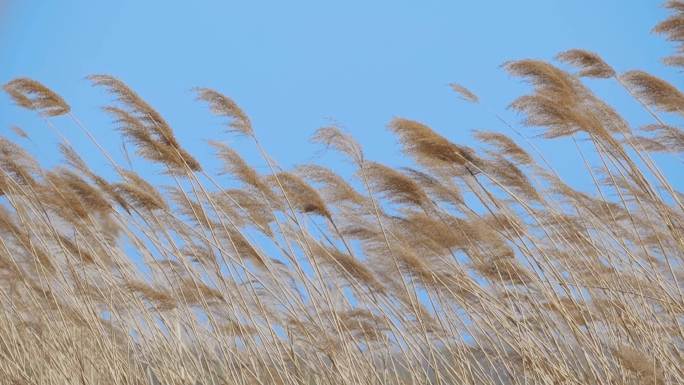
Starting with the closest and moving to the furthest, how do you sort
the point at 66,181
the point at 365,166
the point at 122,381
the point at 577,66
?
the point at 365,166 → the point at 577,66 → the point at 66,181 → the point at 122,381

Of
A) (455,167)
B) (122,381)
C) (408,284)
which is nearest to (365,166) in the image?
(455,167)

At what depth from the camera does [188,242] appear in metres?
3.42

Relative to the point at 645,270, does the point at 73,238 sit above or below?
below

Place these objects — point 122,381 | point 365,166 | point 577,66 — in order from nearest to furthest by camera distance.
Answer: point 365,166 < point 577,66 < point 122,381

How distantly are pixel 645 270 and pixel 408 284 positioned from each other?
742 mm

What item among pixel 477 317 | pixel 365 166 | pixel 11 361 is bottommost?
pixel 11 361

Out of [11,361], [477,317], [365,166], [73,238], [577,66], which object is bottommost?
[11,361]

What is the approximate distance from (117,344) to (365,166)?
1491mm

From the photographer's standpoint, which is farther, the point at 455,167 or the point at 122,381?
the point at 122,381

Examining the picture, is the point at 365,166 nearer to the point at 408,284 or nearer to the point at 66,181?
the point at 408,284

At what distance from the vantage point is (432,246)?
9.36 feet

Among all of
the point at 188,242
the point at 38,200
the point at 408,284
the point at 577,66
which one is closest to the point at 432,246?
the point at 408,284

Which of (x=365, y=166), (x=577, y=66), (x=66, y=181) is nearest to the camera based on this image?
(x=365, y=166)

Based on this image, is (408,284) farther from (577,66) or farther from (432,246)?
(577,66)
